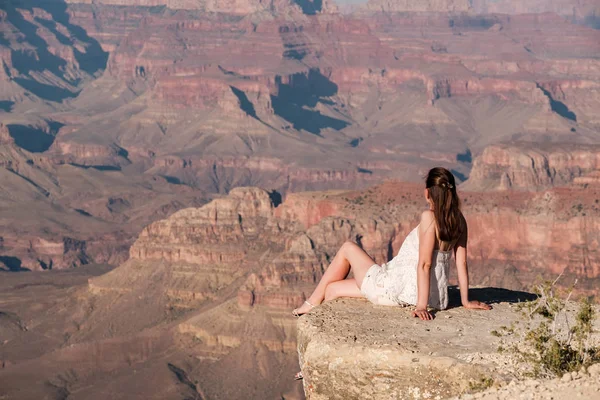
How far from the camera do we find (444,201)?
23547mm

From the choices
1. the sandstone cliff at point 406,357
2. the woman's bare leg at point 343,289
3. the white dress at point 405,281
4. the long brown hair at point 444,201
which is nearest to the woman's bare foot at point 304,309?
the woman's bare leg at point 343,289

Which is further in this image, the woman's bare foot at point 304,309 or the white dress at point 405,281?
the woman's bare foot at point 304,309

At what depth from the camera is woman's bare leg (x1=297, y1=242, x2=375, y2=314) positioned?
24.8m

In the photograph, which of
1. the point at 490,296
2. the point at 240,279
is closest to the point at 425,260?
the point at 490,296

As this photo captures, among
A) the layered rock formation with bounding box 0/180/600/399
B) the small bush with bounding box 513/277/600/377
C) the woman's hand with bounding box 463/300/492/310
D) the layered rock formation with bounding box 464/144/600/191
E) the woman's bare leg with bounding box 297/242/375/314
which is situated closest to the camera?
the small bush with bounding box 513/277/600/377

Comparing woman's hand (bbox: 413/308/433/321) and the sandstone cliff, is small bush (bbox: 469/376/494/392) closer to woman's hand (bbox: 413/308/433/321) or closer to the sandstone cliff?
the sandstone cliff

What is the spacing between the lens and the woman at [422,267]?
77.5 feet

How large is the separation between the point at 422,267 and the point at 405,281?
0.72 m

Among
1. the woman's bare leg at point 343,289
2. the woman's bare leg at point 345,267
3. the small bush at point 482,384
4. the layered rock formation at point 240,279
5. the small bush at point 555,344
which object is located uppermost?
the woman's bare leg at point 345,267

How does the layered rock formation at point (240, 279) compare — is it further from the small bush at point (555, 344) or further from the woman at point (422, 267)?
the small bush at point (555, 344)

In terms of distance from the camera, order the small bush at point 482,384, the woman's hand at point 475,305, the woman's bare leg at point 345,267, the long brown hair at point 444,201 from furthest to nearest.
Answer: the woman's bare leg at point 345,267 < the woman's hand at point 475,305 < the long brown hair at point 444,201 < the small bush at point 482,384

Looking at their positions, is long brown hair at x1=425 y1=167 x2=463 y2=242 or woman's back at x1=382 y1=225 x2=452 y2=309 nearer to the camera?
long brown hair at x1=425 y1=167 x2=463 y2=242

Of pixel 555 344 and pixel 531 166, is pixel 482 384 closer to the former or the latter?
pixel 555 344

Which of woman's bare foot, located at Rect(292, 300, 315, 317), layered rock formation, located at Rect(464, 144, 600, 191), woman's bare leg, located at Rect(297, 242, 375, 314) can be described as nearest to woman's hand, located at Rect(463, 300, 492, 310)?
woman's bare leg, located at Rect(297, 242, 375, 314)
